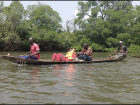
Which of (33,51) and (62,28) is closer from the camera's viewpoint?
(33,51)

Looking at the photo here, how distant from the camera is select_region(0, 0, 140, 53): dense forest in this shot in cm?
2623

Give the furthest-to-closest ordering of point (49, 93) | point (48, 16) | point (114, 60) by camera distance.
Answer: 1. point (48, 16)
2. point (114, 60)
3. point (49, 93)

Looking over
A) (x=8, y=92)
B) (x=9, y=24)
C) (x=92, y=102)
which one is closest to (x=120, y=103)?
(x=92, y=102)

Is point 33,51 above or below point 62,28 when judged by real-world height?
below

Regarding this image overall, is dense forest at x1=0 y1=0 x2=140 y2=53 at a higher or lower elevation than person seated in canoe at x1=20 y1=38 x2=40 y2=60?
higher

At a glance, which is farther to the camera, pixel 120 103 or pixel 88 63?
pixel 88 63

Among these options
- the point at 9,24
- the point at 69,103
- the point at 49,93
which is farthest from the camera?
the point at 9,24

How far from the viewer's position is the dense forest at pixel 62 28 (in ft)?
86.1

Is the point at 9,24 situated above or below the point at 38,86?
above

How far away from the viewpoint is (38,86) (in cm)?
427

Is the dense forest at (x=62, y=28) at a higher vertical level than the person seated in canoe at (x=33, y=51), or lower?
higher

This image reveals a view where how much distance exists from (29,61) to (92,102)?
230 inches

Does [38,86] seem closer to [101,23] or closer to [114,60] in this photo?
[114,60]

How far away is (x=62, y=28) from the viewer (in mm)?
32500
